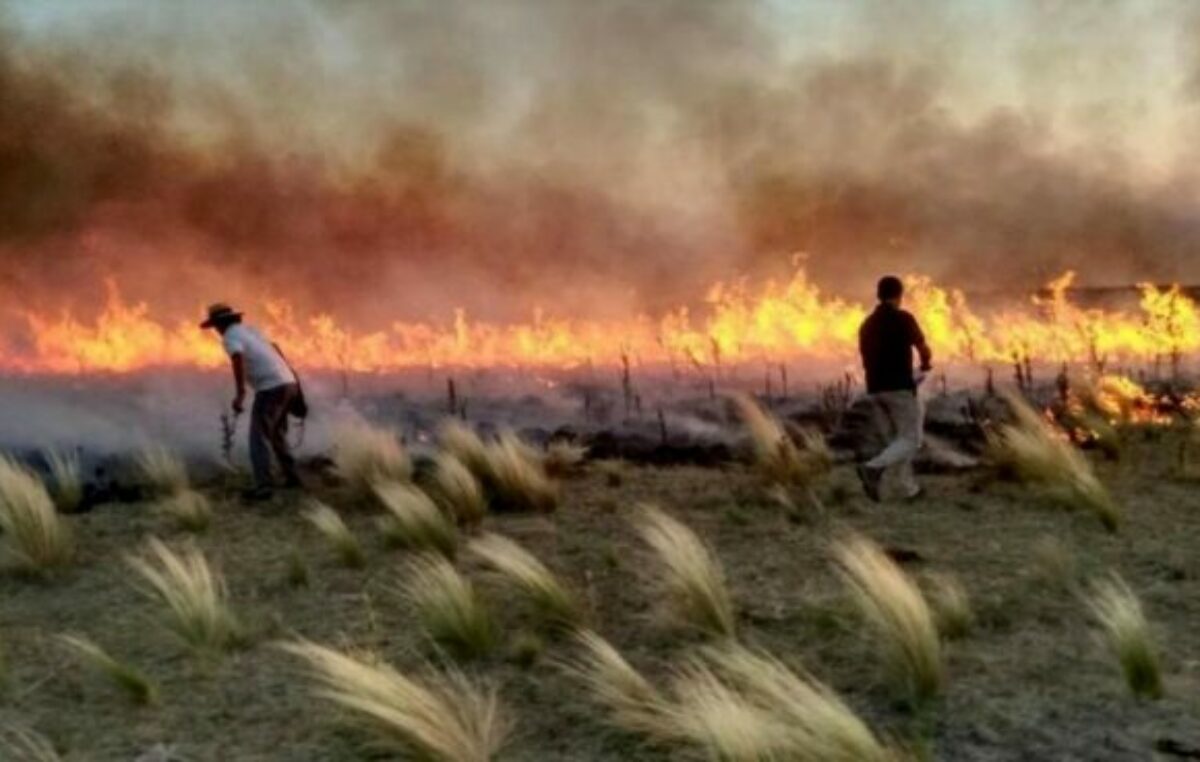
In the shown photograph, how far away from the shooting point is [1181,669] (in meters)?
7.46

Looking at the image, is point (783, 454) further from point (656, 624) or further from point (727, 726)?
point (727, 726)

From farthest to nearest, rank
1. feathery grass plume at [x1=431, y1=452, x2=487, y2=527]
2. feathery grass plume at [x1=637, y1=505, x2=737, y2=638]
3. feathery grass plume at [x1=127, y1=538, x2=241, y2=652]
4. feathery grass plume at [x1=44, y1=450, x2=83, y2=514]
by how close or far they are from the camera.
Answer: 1. feathery grass plume at [x1=44, y1=450, x2=83, y2=514]
2. feathery grass plume at [x1=431, y1=452, x2=487, y2=527]
3. feathery grass plume at [x1=127, y1=538, x2=241, y2=652]
4. feathery grass plume at [x1=637, y1=505, x2=737, y2=638]

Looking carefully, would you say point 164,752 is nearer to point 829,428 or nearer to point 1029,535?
point 1029,535

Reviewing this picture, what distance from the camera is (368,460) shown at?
Answer: 46.6ft

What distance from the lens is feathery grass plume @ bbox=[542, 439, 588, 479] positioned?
48.3 ft

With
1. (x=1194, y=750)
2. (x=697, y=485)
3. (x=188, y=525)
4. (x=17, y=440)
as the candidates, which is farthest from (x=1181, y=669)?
(x=17, y=440)

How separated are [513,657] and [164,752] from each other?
195 centimetres

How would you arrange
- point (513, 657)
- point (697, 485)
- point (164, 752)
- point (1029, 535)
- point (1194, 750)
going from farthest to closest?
point (697, 485) < point (1029, 535) < point (513, 657) < point (164, 752) < point (1194, 750)

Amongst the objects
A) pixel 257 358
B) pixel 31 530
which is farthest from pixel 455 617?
pixel 257 358

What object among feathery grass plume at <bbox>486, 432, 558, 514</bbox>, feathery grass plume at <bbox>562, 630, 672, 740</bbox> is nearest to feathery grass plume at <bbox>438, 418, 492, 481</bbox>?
feathery grass plume at <bbox>486, 432, 558, 514</bbox>

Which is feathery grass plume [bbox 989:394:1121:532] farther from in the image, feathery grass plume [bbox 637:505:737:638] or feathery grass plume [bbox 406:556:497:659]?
feathery grass plume [bbox 406:556:497:659]

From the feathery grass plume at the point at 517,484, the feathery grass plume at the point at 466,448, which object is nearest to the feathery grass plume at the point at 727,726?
the feathery grass plume at the point at 517,484

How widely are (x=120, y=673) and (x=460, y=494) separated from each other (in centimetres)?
488

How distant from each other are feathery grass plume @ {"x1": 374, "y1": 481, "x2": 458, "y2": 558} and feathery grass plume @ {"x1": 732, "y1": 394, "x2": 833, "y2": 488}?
3.42 m
